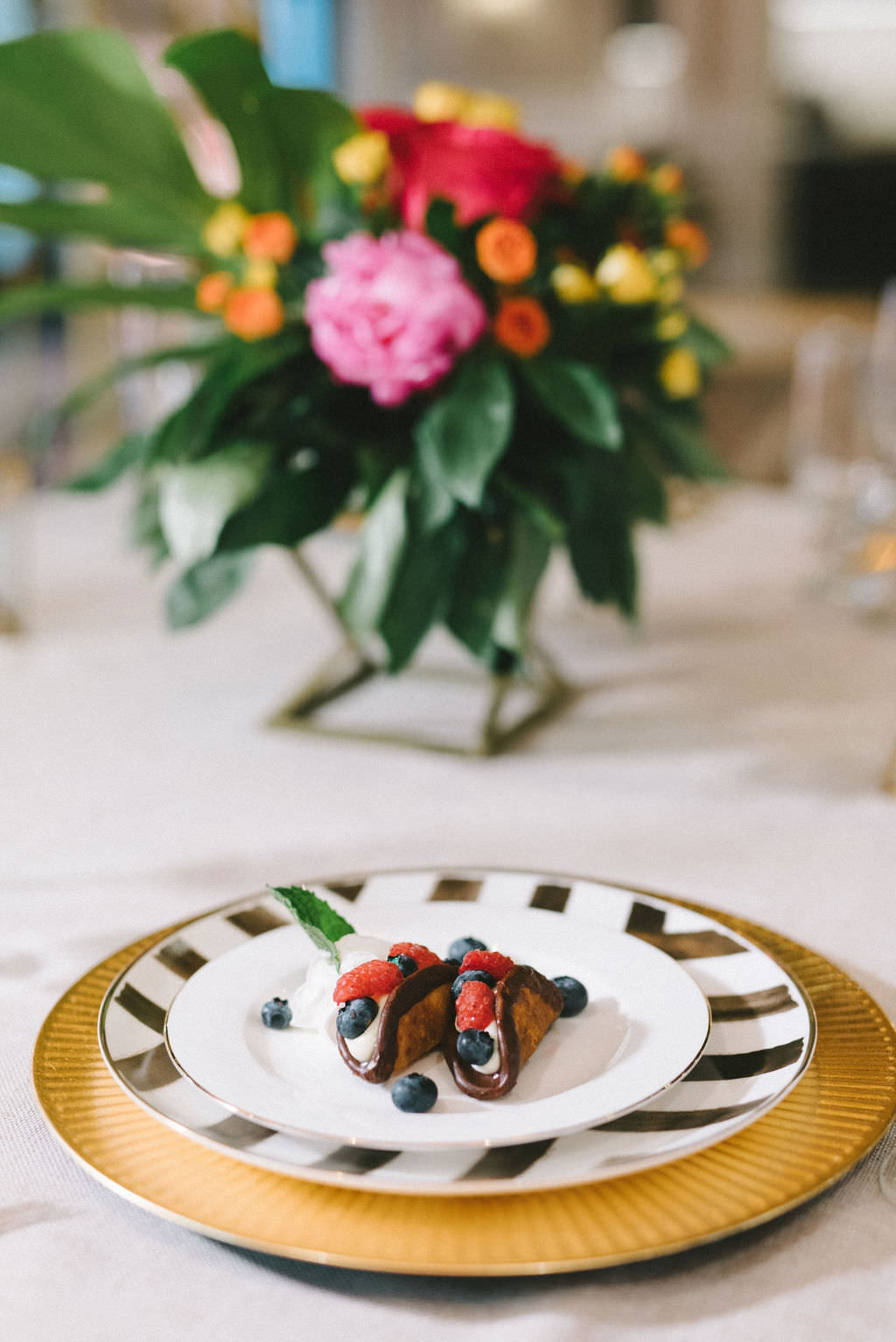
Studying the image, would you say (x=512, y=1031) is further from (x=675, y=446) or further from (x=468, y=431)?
(x=675, y=446)

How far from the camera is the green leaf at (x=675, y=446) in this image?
996 mm

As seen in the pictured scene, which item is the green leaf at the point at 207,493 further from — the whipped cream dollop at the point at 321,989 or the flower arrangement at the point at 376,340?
the whipped cream dollop at the point at 321,989

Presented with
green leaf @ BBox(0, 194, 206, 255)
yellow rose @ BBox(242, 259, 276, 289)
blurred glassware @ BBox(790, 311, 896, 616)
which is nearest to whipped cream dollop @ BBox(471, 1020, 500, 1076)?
yellow rose @ BBox(242, 259, 276, 289)

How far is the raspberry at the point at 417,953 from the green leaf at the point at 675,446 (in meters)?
0.59

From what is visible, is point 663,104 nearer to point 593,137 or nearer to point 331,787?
point 593,137

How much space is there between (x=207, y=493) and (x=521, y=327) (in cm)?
23

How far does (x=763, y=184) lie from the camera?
5.90 metres

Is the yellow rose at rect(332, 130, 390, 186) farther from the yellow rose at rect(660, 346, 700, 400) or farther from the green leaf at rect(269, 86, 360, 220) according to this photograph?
the yellow rose at rect(660, 346, 700, 400)

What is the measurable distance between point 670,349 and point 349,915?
1.89 feet

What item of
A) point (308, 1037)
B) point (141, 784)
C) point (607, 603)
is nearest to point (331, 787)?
point (141, 784)

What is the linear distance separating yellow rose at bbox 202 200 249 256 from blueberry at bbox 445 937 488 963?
0.61 meters

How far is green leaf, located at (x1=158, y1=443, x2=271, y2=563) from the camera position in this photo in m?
0.84

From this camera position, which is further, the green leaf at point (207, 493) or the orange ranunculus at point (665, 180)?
the orange ranunculus at point (665, 180)

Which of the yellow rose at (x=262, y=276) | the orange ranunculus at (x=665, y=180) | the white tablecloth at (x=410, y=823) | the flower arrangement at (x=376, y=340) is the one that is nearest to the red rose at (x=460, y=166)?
the flower arrangement at (x=376, y=340)
